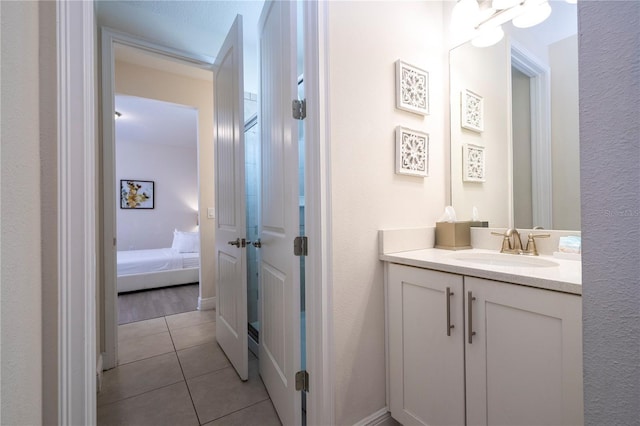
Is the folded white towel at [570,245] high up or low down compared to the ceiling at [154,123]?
down

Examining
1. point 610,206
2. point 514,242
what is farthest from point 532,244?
point 610,206

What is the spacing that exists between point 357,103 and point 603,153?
3.25 ft

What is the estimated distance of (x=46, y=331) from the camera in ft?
2.25

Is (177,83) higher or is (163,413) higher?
(177,83)

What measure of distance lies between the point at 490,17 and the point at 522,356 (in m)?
1.68

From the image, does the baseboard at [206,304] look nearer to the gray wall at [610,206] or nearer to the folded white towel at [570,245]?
the folded white towel at [570,245]

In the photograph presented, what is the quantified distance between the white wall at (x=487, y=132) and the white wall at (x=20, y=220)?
5.85ft

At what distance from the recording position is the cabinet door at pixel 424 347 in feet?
3.51

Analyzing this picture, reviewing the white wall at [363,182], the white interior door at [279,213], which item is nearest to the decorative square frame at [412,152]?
the white wall at [363,182]

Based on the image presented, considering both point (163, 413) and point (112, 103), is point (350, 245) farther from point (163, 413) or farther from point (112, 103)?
point (112, 103)

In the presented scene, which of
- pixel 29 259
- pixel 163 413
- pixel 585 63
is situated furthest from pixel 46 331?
pixel 585 63

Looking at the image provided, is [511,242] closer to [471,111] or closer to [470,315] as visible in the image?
[470,315]

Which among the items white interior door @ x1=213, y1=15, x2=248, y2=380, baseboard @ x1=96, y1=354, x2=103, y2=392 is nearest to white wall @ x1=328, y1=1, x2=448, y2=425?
white interior door @ x1=213, y1=15, x2=248, y2=380

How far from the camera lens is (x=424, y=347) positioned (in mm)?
1173
